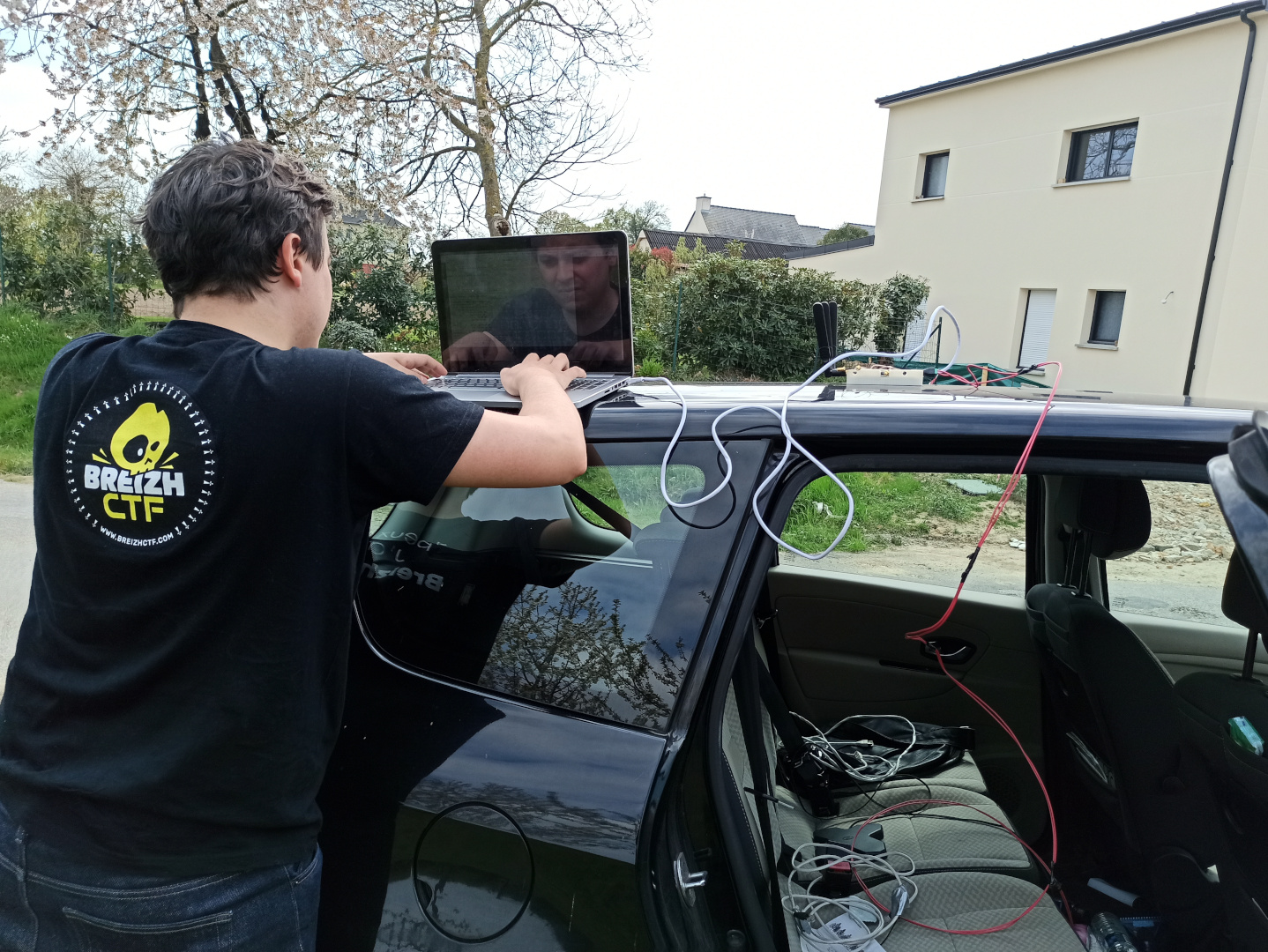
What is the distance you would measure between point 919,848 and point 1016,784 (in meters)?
0.67

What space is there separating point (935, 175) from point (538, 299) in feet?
65.8

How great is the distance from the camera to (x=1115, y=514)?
2219 mm

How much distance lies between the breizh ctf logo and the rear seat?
0.87 meters

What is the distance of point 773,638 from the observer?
8.89 feet

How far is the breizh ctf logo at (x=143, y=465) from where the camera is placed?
1.13 metres

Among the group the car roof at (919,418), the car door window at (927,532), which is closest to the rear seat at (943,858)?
the car roof at (919,418)

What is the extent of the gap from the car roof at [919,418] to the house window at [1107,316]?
16.6 metres

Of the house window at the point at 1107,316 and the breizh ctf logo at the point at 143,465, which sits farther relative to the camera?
the house window at the point at 1107,316

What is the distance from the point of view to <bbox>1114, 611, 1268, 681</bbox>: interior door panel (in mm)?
2613

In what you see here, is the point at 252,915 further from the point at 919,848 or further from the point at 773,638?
the point at 773,638

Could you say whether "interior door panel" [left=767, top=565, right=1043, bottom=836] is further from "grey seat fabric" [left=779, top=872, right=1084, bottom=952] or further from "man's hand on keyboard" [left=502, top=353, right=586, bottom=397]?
"man's hand on keyboard" [left=502, top=353, right=586, bottom=397]

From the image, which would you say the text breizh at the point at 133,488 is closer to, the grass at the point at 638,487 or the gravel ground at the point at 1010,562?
the grass at the point at 638,487

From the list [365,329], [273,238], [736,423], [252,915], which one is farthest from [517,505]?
[365,329]

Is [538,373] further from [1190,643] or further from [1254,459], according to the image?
[1190,643]
